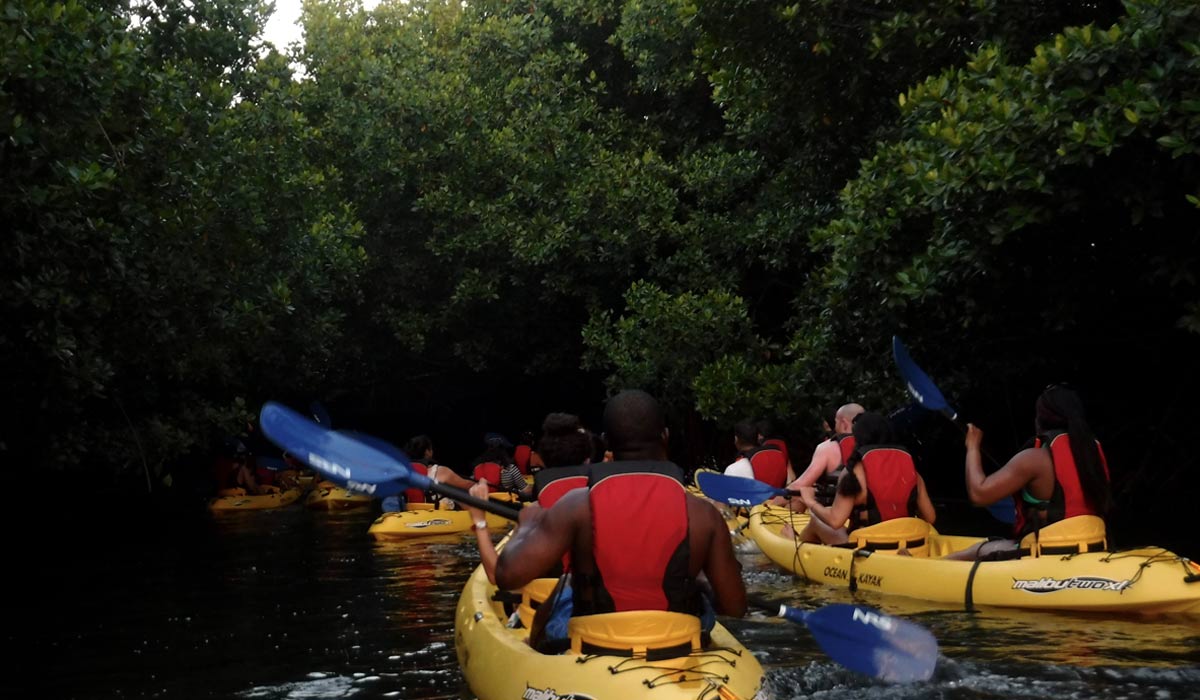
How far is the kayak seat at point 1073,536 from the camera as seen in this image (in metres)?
8.08

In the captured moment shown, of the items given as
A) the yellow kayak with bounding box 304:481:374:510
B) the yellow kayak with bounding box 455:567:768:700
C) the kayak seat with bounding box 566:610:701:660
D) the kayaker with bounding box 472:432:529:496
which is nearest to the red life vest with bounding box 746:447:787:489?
the kayaker with bounding box 472:432:529:496

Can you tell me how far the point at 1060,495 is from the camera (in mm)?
8070

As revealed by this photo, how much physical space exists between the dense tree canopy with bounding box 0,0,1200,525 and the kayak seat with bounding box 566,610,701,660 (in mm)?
4965

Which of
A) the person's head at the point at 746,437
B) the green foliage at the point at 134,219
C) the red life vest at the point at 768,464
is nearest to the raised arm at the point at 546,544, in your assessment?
the green foliage at the point at 134,219

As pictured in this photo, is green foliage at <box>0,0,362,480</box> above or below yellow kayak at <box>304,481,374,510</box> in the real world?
above

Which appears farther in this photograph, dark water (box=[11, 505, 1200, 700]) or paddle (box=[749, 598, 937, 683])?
dark water (box=[11, 505, 1200, 700])

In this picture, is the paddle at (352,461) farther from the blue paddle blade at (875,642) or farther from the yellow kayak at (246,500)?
the yellow kayak at (246,500)

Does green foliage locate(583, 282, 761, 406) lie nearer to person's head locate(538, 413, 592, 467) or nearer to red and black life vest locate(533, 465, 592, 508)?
red and black life vest locate(533, 465, 592, 508)


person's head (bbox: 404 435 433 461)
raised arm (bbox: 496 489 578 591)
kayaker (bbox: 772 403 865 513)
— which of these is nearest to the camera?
raised arm (bbox: 496 489 578 591)

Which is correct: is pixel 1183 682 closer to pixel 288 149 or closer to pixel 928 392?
pixel 928 392

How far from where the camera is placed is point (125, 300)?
1231 centimetres

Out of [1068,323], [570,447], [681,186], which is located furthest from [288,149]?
[570,447]

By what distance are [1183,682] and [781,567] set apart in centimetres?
546

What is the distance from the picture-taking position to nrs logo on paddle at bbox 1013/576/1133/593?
7789 mm
